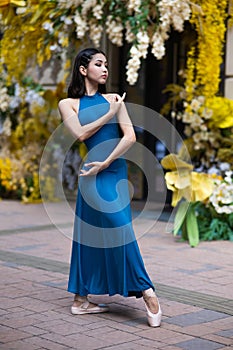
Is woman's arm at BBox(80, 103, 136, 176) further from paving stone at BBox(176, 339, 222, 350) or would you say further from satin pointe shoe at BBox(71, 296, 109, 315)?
paving stone at BBox(176, 339, 222, 350)

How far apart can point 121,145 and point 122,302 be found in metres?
1.21

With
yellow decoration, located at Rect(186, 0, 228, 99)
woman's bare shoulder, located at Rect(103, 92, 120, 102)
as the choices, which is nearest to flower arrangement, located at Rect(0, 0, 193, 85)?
yellow decoration, located at Rect(186, 0, 228, 99)

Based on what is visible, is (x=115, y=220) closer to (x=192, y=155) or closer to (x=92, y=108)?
(x=92, y=108)

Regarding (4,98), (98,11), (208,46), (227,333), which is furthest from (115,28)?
(227,333)

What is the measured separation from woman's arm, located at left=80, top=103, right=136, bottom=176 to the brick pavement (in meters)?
0.95

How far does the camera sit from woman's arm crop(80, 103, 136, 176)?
4352mm

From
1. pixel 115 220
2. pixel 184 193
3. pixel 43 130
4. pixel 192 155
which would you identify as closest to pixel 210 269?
pixel 184 193

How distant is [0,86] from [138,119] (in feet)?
7.21

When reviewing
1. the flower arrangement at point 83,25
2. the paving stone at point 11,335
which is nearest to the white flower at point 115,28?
the flower arrangement at point 83,25

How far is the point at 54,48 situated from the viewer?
9109mm

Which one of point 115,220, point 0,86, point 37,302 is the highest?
point 0,86

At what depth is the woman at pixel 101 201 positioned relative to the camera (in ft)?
14.3

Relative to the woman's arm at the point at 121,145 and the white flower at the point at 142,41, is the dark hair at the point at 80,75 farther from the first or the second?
the white flower at the point at 142,41

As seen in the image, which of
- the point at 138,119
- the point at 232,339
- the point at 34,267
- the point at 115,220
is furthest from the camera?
the point at 138,119
